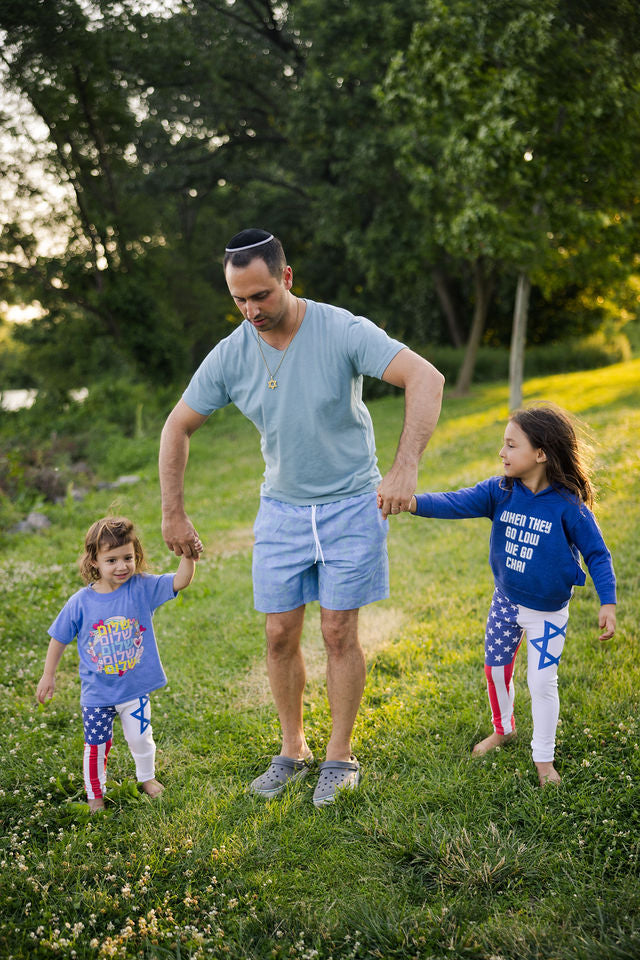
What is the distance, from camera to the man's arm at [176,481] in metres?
3.22

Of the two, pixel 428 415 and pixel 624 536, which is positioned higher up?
pixel 428 415

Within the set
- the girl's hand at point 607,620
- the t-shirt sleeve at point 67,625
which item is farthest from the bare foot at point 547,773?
the t-shirt sleeve at point 67,625

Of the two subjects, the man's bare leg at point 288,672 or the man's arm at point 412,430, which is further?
the man's bare leg at point 288,672

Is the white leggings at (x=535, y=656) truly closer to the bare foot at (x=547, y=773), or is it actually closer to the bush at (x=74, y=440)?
→ the bare foot at (x=547, y=773)

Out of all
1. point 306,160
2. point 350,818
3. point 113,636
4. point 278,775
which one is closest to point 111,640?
point 113,636

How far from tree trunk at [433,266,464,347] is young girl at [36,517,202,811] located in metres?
18.4

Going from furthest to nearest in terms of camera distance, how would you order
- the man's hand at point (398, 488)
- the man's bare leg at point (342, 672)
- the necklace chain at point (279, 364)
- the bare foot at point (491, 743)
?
1. the bare foot at point (491, 743)
2. the man's bare leg at point (342, 672)
3. the necklace chain at point (279, 364)
4. the man's hand at point (398, 488)

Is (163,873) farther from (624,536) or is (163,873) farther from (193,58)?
(193,58)

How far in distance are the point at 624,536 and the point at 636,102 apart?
6.60 m

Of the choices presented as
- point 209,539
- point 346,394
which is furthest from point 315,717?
point 209,539

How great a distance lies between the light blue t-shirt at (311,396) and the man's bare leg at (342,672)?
531 mm

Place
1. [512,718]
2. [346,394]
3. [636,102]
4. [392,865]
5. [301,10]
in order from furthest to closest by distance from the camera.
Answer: [301,10]
[636,102]
[512,718]
[346,394]
[392,865]

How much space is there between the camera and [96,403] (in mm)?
17734

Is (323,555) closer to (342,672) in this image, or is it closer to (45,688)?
(342,672)
